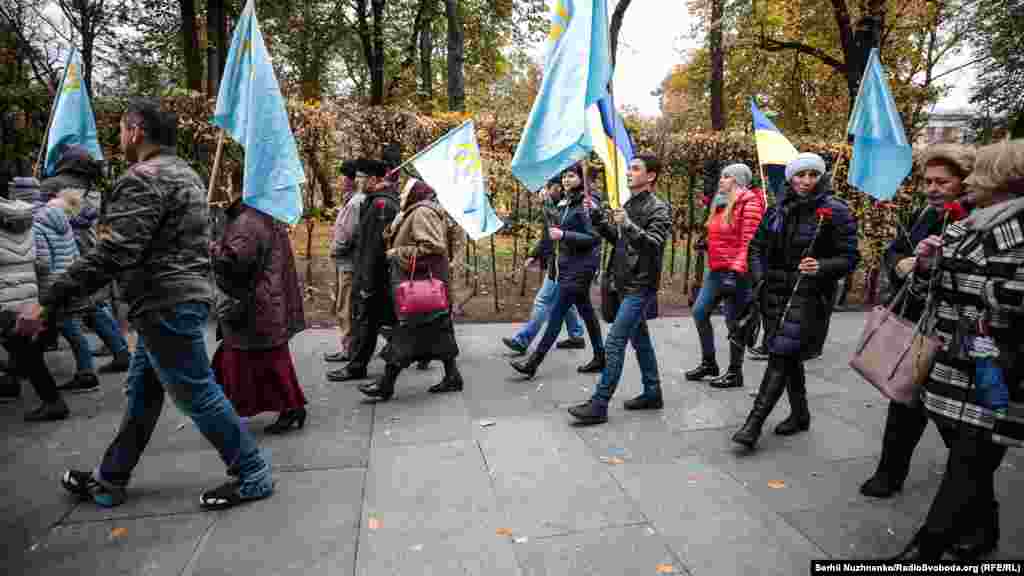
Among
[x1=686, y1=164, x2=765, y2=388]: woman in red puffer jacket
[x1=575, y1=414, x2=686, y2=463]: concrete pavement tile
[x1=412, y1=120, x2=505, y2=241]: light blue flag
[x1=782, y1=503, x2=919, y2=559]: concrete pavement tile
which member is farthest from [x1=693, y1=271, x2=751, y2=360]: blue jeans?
[x1=782, y1=503, x2=919, y2=559]: concrete pavement tile

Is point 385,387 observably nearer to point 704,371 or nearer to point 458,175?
point 458,175

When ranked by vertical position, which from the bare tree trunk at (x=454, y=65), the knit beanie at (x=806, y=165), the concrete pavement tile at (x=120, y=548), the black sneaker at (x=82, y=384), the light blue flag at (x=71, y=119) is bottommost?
the concrete pavement tile at (x=120, y=548)

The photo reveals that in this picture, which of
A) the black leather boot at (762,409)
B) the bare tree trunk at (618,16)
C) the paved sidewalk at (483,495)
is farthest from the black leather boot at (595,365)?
the bare tree trunk at (618,16)

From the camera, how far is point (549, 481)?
3779 millimetres

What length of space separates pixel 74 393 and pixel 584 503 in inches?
178

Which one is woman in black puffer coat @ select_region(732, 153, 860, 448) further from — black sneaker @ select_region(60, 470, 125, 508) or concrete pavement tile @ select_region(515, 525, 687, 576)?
black sneaker @ select_region(60, 470, 125, 508)

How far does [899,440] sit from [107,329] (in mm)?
6330

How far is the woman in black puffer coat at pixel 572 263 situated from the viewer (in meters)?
5.82

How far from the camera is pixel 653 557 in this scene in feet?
9.75

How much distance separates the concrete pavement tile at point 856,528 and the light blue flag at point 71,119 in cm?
648

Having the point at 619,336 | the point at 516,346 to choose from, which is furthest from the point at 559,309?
the point at 619,336

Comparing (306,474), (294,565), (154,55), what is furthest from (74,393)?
(154,55)

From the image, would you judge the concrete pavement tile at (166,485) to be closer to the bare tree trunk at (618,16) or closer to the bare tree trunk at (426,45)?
the bare tree trunk at (618,16)

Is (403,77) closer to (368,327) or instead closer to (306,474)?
(368,327)
